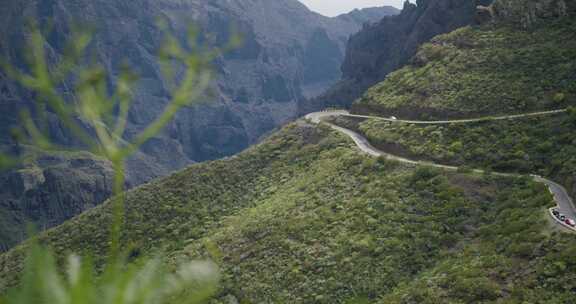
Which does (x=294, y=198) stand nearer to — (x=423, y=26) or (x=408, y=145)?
(x=408, y=145)

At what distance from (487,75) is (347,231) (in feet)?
94.6

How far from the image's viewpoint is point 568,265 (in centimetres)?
2416

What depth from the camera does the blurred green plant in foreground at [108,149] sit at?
214cm

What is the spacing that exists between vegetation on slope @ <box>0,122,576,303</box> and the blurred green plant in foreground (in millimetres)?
15046

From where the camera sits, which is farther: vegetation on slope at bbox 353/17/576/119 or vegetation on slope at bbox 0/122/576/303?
vegetation on slope at bbox 353/17/576/119

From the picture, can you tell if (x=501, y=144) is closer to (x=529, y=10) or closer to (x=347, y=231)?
(x=347, y=231)

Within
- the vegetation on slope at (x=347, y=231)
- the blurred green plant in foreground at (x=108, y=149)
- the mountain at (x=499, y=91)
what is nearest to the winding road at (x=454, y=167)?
the mountain at (x=499, y=91)

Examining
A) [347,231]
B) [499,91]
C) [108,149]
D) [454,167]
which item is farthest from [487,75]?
[108,149]

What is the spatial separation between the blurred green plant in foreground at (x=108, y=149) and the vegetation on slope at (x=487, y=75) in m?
51.5

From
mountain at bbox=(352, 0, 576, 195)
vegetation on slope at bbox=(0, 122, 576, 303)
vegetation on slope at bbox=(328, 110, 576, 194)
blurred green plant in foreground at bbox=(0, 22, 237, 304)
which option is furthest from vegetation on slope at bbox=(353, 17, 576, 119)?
blurred green plant in foreground at bbox=(0, 22, 237, 304)

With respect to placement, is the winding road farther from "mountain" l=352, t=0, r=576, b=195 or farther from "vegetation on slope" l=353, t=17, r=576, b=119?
"vegetation on slope" l=353, t=17, r=576, b=119

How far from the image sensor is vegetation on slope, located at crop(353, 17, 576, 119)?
51688 millimetres

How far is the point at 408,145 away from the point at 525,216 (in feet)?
73.6

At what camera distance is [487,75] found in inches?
2302
